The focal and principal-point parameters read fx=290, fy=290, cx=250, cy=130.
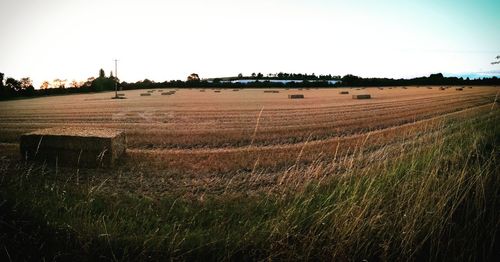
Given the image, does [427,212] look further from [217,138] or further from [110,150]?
[217,138]

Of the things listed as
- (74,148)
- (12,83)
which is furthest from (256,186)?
(12,83)

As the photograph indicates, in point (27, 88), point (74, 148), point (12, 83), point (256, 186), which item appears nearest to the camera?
point (256, 186)

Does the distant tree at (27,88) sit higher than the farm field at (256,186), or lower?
higher

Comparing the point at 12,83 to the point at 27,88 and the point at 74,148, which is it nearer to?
the point at 27,88

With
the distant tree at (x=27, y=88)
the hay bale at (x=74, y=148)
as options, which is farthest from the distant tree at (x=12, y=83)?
the hay bale at (x=74, y=148)

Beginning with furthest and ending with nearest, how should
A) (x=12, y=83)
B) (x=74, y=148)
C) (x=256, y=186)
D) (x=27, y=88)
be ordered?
(x=12, y=83)
(x=27, y=88)
(x=74, y=148)
(x=256, y=186)

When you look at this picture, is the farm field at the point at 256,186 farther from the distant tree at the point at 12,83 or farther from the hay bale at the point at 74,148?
the distant tree at the point at 12,83

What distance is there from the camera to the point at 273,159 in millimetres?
9477

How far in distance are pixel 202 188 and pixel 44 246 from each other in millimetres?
3950

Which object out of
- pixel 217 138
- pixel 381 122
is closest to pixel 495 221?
A: pixel 217 138

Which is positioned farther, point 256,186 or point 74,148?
point 74,148

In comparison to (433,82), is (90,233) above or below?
below

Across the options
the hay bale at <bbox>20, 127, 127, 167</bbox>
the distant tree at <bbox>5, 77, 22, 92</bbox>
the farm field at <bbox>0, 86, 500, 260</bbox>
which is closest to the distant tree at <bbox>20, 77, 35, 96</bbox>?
the distant tree at <bbox>5, 77, 22, 92</bbox>

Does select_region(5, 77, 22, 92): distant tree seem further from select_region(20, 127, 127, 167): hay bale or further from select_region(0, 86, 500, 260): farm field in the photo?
select_region(20, 127, 127, 167): hay bale
